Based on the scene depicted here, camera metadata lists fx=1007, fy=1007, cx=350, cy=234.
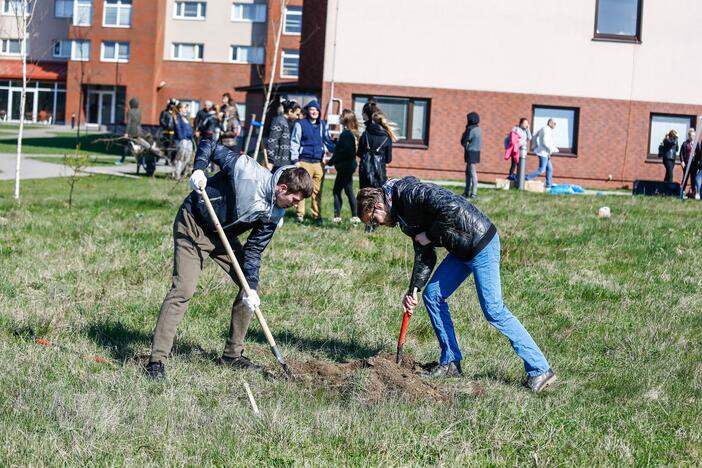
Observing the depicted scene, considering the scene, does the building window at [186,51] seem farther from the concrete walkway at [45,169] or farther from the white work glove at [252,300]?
the white work glove at [252,300]

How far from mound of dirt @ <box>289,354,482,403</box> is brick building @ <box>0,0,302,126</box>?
52327mm

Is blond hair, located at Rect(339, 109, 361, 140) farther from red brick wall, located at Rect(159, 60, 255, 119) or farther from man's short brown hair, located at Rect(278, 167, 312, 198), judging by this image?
red brick wall, located at Rect(159, 60, 255, 119)

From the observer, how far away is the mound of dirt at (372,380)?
6.80 metres

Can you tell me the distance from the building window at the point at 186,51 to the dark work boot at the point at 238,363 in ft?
185

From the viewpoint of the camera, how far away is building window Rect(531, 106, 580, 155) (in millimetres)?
28812

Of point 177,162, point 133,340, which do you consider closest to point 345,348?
point 133,340

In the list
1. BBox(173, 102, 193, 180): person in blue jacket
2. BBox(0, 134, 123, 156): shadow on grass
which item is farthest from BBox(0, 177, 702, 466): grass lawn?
BBox(0, 134, 123, 156): shadow on grass

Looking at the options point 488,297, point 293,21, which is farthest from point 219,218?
point 293,21

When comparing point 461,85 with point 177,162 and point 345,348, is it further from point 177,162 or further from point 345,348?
point 345,348

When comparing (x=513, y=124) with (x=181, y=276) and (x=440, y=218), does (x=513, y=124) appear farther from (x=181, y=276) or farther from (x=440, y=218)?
(x=181, y=276)

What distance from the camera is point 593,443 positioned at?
6.03 m

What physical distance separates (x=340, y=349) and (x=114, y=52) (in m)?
56.2

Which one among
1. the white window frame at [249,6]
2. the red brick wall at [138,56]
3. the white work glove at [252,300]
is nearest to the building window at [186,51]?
the red brick wall at [138,56]

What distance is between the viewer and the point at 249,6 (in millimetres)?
62188
